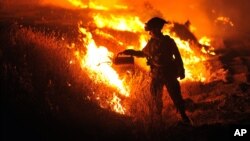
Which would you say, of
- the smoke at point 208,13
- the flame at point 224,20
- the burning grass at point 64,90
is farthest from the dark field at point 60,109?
the flame at point 224,20

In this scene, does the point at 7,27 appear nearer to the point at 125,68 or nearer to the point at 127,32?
the point at 125,68

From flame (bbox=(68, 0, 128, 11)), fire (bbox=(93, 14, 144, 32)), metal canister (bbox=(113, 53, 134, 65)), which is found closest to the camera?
metal canister (bbox=(113, 53, 134, 65))

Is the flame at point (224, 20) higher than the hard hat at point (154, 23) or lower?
higher

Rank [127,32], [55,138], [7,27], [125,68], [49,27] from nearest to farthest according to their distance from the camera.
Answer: [55,138], [7,27], [125,68], [49,27], [127,32]

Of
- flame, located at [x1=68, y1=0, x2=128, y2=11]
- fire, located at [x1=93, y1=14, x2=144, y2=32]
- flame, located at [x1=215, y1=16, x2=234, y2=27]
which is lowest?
fire, located at [x1=93, y1=14, x2=144, y2=32]

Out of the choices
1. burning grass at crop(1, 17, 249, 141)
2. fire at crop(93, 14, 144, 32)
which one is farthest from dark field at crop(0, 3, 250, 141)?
fire at crop(93, 14, 144, 32)

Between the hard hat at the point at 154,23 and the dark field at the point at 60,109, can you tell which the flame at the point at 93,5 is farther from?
the hard hat at the point at 154,23

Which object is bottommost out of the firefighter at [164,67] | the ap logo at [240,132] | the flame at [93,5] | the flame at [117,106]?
the ap logo at [240,132]

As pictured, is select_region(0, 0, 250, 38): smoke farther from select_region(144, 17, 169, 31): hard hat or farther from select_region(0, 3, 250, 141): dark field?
select_region(144, 17, 169, 31): hard hat

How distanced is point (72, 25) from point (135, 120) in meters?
6.96

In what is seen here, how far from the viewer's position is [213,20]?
3369cm


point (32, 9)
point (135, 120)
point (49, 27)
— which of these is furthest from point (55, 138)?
point (32, 9)

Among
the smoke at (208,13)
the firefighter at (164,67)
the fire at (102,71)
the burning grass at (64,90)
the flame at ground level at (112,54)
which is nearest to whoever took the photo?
the burning grass at (64,90)

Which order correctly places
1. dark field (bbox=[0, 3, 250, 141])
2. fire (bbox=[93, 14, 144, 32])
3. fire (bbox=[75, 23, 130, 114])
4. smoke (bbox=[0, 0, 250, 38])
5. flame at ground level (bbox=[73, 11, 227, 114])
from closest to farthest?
dark field (bbox=[0, 3, 250, 141]), fire (bbox=[75, 23, 130, 114]), flame at ground level (bbox=[73, 11, 227, 114]), fire (bbox=[93, 14, 144, 32]), smoke (bbox=[0, 0, 250, 38])
